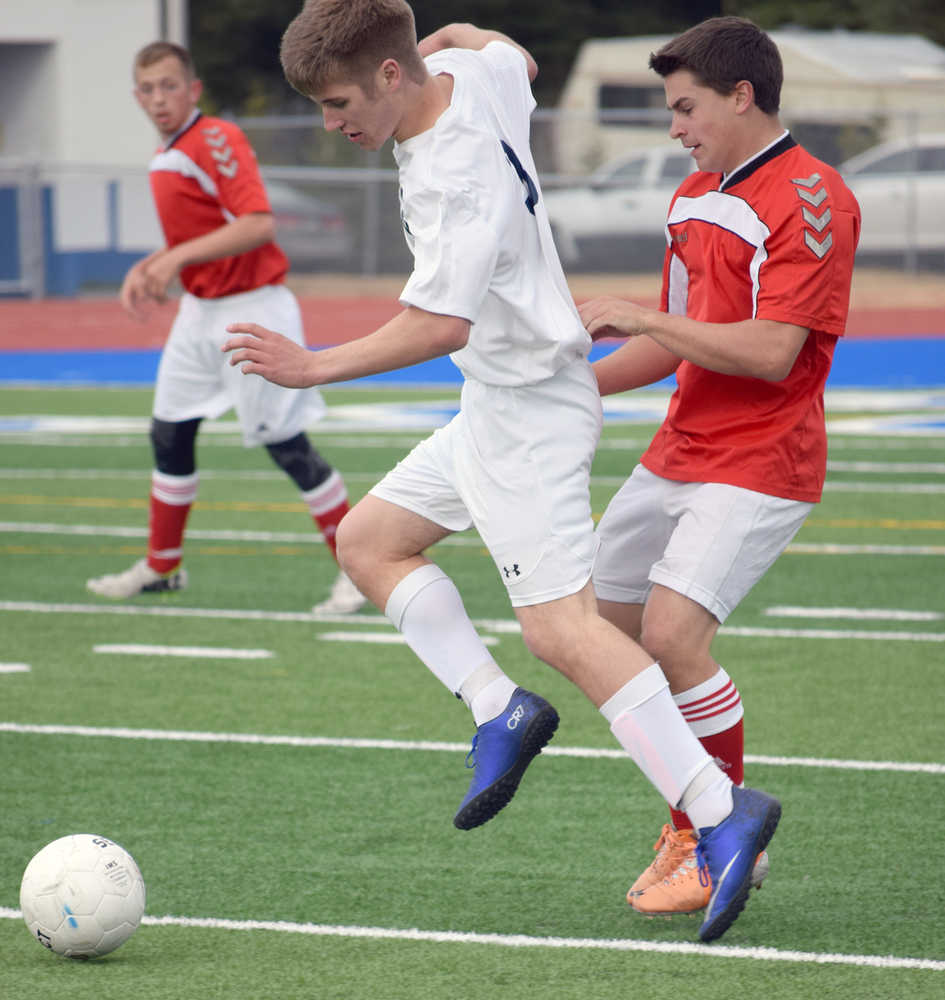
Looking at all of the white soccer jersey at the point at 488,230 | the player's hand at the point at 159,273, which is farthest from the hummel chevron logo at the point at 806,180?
the player's hand at the point at 159,273

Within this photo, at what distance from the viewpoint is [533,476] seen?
4234 mm

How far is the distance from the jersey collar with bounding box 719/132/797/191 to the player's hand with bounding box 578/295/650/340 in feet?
1.49

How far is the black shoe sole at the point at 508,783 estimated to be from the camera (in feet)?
13.9

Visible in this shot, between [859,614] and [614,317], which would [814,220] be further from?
[859,614]

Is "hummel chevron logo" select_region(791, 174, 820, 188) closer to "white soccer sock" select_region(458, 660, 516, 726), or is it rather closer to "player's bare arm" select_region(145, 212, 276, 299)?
"white soccer sock" select_region(458, 660, 516, 726)

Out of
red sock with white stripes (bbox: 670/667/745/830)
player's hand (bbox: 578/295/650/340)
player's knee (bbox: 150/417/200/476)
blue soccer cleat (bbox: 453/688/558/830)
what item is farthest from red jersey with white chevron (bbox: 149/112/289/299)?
blue soccer cleat (bbox: 453/688/558/830)

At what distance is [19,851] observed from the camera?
5.04 metres

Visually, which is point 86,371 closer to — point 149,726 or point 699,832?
point 149,726

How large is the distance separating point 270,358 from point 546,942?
4.99 ft

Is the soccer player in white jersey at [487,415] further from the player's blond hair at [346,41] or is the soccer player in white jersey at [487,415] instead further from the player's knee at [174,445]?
the player's knee at [174,445]

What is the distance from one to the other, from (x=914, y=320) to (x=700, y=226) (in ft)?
64.6

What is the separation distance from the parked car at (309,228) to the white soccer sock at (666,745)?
837 inches

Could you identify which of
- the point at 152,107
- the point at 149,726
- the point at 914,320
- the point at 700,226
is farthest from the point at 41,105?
the point at 700,226

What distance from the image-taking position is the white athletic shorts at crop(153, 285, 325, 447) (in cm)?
830
